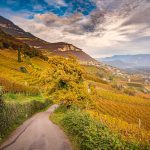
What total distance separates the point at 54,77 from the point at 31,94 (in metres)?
23.3

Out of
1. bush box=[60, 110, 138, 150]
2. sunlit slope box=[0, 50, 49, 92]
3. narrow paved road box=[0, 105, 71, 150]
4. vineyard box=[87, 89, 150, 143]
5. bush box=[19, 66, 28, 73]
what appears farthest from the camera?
bush box=[19, 66, 28, 73]

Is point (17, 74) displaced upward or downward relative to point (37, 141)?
downward

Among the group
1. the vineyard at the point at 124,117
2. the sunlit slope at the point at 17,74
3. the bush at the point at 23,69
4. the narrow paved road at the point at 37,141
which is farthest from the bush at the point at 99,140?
the bush at the point at 23,69

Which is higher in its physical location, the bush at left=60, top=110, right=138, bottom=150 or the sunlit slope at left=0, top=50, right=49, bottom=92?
the bush at left=60, top=110, right=138, bottom=150

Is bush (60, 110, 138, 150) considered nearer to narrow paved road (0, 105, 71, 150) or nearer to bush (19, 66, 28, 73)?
narrow paved road (0, 105, 71, 150)

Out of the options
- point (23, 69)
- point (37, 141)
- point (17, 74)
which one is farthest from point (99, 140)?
point (23, 69)

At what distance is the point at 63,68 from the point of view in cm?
4350

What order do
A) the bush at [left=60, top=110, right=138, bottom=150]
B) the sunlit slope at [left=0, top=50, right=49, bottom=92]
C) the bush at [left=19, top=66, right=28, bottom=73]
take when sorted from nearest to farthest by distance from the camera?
the bush at [left=60, top=110, right=138, bottom=150], the sunlit slope at [left=0, top=50, right=49, bottom=92], the bush at [left=19, top=66, right=28, bottom=73]

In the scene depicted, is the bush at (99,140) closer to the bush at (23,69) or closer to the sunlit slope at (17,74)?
the sunlit slope at (17,74)

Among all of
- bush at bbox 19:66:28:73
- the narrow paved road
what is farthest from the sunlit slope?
the narrow paved road

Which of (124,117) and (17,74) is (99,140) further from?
(17,74)

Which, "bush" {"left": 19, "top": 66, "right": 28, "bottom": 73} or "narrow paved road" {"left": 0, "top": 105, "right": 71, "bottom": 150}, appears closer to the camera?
"narrow paved road" {"left": 0, "top": 105, "right": 71, "bottom": 150}

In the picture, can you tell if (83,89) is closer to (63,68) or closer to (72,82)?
(72,82)

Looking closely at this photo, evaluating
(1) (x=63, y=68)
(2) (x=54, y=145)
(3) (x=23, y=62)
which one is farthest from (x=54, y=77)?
(3) (x=23, y=62)
